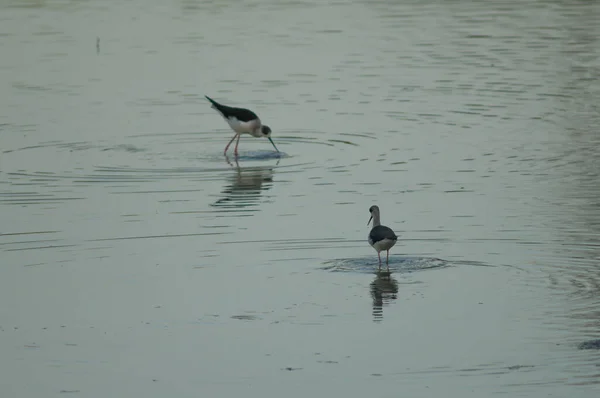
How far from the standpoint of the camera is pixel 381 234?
41.6ft

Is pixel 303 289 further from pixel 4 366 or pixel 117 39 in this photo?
pixel 117 39

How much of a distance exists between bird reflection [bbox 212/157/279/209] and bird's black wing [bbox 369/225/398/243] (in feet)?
11.9

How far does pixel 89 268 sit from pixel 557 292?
469 centimetres

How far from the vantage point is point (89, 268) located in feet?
43.0

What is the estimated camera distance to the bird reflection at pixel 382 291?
37.5ft

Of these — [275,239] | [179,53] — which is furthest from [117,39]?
[275,239]

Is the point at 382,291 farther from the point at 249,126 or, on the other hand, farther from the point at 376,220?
the point at 249,126

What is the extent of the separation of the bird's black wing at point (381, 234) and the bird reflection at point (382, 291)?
0.34 m

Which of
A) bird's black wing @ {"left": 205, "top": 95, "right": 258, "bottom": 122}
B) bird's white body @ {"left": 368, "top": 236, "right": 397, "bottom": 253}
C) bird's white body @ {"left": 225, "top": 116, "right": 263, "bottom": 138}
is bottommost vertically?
bird's white body @ {"left": 225, "top": 116, "right": 263, "bottom": 138}

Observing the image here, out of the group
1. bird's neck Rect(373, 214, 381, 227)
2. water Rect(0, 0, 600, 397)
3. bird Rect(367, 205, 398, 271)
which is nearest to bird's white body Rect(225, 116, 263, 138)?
water Rect(0, 0, 600, 397)

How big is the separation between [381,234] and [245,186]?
17.3 ft

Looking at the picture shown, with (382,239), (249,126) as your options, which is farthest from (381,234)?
(249,126)

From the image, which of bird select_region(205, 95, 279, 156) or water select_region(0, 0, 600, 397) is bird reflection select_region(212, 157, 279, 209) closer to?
water select_region(0, 0, 600, 397)

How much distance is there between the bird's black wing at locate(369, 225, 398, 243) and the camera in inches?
497
